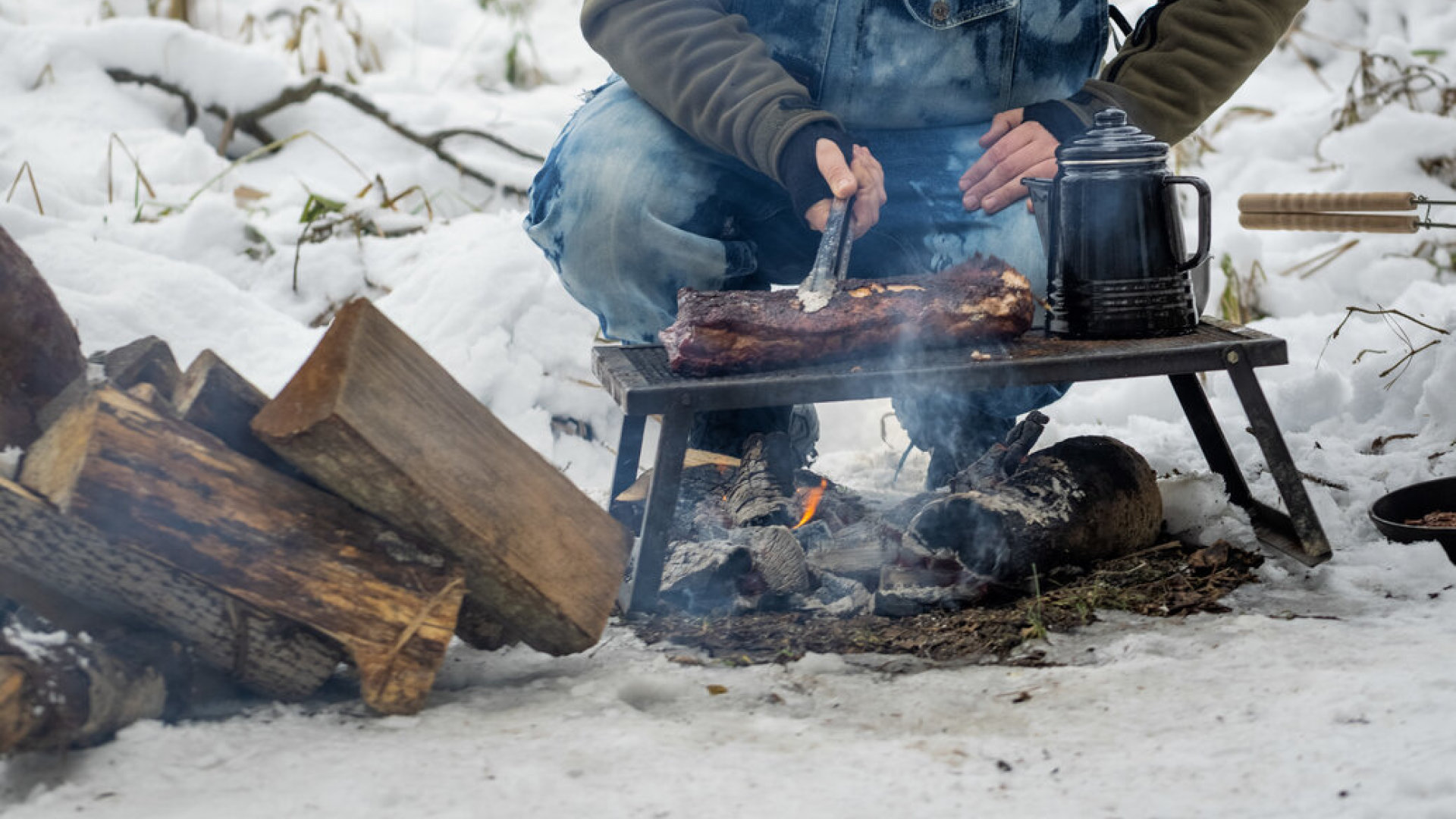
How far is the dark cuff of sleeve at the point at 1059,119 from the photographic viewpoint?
2.90 m

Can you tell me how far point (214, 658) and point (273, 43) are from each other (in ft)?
18.7

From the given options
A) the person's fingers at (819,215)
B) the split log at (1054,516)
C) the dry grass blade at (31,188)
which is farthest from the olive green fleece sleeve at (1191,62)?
the dry grass blade at (31,188)

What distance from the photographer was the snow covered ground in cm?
167

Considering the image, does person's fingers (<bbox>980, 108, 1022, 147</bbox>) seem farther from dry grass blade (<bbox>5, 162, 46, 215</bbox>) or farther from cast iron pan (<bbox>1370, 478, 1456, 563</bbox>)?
dry grass blade (<bbox>5, 162, 46, 215</bbox>)

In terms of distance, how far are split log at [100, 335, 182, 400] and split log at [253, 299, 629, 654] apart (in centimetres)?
26

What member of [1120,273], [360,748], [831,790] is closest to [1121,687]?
[831,790]

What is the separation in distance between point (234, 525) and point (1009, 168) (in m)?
1.83

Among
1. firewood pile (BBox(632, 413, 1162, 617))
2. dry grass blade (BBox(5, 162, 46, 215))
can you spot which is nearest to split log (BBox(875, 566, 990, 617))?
firewood pile (BBox(632, 413, 1162, 617))

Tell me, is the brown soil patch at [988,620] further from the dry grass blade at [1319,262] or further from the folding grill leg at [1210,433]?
the dry grass blade at [1319,262]

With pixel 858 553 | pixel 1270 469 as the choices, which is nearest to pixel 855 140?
pixel 858 553

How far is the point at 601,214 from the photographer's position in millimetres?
3051

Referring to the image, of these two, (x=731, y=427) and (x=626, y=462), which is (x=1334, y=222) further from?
(x=626, y=462)

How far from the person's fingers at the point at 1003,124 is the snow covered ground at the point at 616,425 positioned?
915 mm

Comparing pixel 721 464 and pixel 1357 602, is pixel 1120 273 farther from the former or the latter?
pixel 721 464
